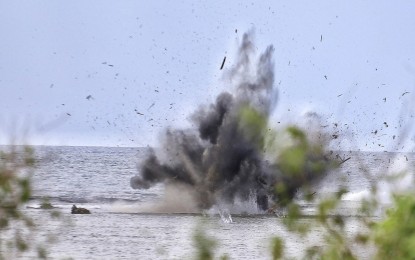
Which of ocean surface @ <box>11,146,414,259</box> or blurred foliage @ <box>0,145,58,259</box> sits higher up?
ocean surface @ <box>11,146,414,259</box>

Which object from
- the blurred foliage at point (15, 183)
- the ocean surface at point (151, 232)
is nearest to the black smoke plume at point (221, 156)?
the ocean surface at point (151, 232)

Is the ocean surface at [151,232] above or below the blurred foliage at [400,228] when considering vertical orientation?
above

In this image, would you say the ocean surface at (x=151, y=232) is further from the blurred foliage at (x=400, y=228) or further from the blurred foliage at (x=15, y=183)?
the blurred foliage at (x=400, y=228)

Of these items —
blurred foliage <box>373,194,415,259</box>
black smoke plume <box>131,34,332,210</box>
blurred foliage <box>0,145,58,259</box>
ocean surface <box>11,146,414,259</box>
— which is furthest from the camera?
black smoke plume <box>131,34,332,210</box>

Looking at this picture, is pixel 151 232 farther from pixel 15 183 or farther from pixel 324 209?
pixel 324 209

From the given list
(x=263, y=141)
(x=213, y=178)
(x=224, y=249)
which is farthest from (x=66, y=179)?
(x=263, y=141)

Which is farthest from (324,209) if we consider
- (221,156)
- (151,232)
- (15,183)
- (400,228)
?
(221,156)

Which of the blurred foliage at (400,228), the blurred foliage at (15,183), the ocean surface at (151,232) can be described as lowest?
the blurred foliage at (400,228)

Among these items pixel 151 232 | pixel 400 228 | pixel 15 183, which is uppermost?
pixel 151 232

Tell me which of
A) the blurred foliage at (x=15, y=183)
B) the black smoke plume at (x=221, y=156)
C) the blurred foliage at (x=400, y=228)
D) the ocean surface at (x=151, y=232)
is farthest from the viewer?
the black smoke plume at (x=221, y=156)

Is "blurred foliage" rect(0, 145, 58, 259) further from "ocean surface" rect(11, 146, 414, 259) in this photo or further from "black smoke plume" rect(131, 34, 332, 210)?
"black smoke plume" rect(131, 34, 332, 210)

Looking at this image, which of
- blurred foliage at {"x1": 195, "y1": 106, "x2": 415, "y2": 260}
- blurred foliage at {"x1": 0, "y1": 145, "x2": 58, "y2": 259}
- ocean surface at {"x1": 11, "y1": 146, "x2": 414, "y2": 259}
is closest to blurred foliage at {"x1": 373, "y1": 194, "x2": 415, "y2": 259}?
blurred foliage at {"x1": 195, "y1": 106, "x2": 415, "y2": 260}

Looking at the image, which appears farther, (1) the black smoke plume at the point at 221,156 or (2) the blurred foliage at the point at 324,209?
(1) the black smoke plume at the point at 221,156

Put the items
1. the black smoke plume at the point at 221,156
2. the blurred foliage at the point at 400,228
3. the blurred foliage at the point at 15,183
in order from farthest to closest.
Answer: the black smoke plume at the point at 221,156 → the blurred foliage at the point at 15,183 → the blurred foliage at the point at 400,228
